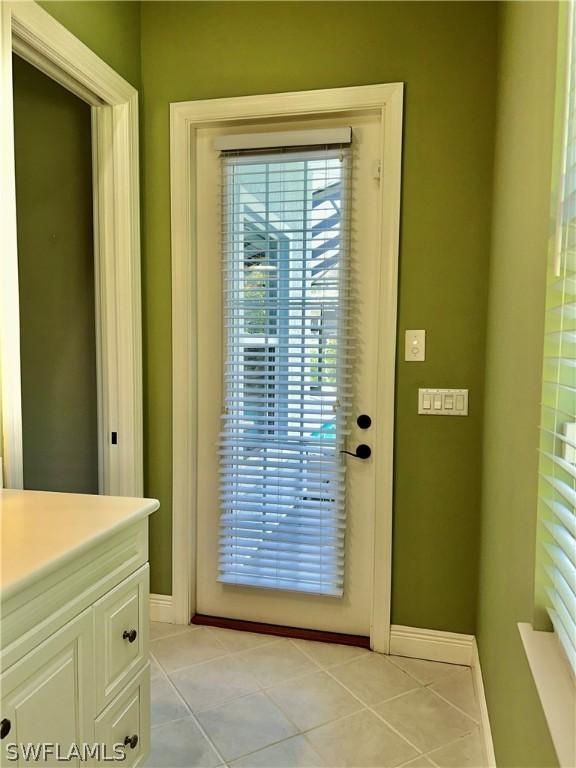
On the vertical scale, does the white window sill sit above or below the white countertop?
below

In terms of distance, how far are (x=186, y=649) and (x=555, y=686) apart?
1716 millimetres

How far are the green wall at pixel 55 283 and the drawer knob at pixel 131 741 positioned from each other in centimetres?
139

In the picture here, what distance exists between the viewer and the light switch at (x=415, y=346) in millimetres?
2170

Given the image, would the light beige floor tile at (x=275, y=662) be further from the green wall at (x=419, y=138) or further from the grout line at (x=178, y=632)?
the green wall at (x=419, y=138)

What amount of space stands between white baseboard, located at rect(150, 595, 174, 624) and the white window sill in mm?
1780

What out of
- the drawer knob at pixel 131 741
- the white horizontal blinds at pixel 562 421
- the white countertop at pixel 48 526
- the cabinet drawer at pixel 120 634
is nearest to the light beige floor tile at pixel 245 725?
the drawer knob at pixel 131 741

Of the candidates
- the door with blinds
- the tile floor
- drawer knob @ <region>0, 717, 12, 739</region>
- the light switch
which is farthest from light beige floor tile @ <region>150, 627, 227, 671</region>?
the light switch

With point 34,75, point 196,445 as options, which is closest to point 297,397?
point 196,445

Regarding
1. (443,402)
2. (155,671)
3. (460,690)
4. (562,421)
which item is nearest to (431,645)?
(460,690)

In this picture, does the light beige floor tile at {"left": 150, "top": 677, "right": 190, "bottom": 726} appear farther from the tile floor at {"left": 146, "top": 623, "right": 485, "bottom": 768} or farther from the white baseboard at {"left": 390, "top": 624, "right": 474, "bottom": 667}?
the white baseboard at {"left": 390, "top": 624, "right": 474, "bottom": 667}

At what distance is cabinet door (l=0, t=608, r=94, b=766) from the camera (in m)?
0.96

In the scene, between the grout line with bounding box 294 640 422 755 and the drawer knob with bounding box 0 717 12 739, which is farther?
the grout line with bounding box 294 640 422 755

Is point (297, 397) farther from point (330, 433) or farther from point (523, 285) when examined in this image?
point (523, 285)

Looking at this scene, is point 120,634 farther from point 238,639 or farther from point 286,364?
point 286,364
